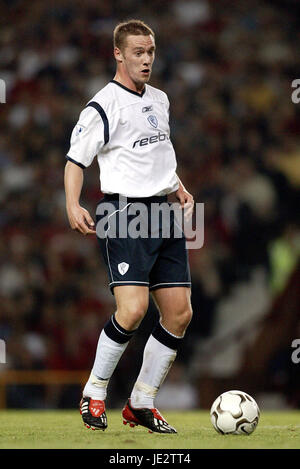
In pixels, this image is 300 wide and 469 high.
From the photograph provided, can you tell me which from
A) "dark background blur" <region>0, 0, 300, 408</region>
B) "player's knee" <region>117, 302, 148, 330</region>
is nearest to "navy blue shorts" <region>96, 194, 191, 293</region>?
"player's knee" <region>117, 302, 148, 330</region>

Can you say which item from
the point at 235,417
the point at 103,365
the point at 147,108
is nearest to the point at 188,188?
the point at 147,108

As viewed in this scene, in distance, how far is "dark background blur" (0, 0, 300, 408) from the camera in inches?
360

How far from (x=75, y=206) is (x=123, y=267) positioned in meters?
0.39

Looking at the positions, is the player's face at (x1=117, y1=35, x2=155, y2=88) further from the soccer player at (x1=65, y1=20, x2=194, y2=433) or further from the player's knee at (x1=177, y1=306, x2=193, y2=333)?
the player's knee at (x1=177, y1=306, x2=193, y2=333)

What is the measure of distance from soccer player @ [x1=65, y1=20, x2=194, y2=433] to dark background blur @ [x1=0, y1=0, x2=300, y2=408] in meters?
3.93

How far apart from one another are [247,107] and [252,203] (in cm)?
147

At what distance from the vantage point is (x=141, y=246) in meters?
4.77

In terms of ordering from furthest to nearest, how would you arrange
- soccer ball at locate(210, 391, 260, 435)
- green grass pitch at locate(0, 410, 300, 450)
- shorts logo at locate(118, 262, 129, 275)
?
shorts logo at locate(118, 262, 129, 275) < soccer ball at locate(210, 391, 260, 435) < green grass pitch at locate(0, 410, 300, 450)

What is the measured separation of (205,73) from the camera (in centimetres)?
1110

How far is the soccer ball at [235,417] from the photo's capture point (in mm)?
4621

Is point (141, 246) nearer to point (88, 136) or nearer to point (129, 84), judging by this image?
point (88, 136)

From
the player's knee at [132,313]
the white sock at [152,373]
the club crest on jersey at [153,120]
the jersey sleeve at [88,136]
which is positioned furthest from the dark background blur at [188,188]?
the jersey sleeve at [88,136]

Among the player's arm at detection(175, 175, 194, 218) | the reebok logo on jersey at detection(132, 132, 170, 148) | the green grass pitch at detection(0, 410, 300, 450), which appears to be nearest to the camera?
the green grass pitch at detection(0, 410, 300, 450)

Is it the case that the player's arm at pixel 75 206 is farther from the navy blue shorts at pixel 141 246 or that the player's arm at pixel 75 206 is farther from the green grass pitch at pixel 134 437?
the green grass pitch at pixel 134 437
